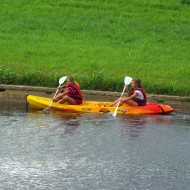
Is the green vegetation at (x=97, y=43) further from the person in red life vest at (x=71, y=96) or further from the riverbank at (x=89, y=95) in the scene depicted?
the person in red life vest at (x=71, y=96)

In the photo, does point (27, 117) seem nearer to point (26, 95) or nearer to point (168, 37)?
point (26, 95)

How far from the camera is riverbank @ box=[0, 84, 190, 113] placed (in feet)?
74.7

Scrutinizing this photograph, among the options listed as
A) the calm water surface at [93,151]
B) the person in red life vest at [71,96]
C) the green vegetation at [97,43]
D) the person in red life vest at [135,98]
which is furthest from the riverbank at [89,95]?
the calm water surface at [93,151]

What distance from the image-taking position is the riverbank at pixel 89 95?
22.8 meters

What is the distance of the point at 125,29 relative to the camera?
3184 cm

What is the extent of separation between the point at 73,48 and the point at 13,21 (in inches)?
186

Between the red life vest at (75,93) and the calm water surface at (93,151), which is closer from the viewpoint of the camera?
the calm water surface at (93,151)

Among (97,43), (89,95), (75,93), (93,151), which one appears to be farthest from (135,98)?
(97,43)

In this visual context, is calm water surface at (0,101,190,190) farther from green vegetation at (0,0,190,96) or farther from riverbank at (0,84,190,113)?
green vegetation at (0,0,190,96)

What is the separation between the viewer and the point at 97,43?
2970cm

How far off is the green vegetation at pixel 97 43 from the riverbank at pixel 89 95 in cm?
55

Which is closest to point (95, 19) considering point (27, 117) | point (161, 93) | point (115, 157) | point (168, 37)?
point (168, 37)

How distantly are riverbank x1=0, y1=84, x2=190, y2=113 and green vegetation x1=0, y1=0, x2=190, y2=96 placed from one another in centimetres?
55

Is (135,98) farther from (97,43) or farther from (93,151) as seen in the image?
(97,43)
